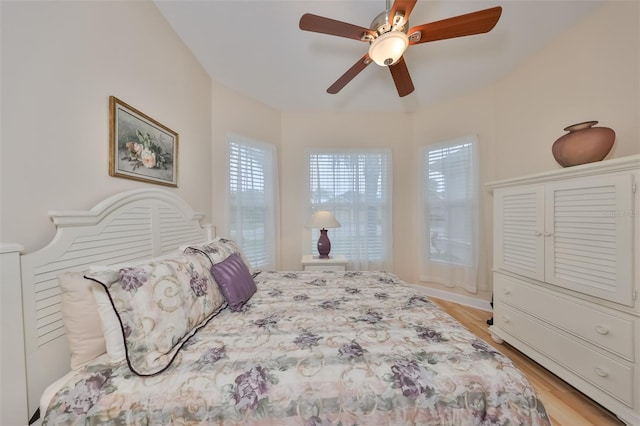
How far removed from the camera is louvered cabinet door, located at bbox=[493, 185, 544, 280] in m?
1.63

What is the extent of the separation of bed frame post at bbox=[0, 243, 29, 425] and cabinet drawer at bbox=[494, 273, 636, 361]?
8.89 feet

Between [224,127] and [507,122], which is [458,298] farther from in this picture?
[224,127]

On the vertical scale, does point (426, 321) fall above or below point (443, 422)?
above

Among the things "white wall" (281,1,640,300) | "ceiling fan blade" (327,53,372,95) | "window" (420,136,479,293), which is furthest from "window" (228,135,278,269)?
"window" (420,136,479,293)

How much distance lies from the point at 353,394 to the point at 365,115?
314cm

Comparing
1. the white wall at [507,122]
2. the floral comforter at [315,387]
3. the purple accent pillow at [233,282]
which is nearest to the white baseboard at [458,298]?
the white wall at [507,122]

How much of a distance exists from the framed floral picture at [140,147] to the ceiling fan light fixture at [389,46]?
1.55 metres

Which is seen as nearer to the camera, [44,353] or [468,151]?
[44,353]

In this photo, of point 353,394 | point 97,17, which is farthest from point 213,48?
point 353,394

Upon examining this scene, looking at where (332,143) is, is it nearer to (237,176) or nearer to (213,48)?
(237,176)

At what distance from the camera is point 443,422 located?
2.43ft

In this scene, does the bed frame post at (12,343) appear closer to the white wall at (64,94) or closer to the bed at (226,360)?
the bed at (226,360)

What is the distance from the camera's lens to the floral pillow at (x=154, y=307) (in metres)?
0.83

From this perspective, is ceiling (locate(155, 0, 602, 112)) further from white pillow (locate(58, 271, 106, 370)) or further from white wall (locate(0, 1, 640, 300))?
white pillow (locate(58, 271, 106, 370))
